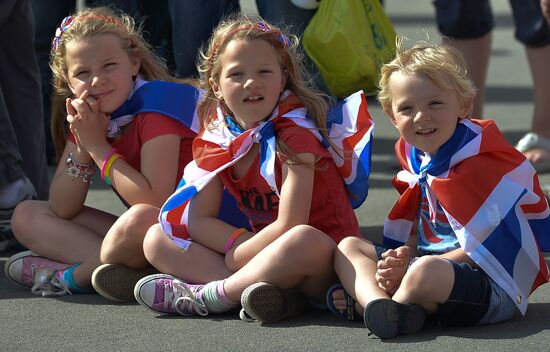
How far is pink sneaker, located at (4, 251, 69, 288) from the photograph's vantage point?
15.1 feet

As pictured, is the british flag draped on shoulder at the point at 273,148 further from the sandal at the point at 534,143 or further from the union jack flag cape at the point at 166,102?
the sandal at the point at 534,143

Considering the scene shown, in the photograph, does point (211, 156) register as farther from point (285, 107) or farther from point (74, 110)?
point (74, 110)

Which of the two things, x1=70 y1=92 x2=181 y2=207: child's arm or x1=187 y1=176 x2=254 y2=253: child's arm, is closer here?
x1=187 y1=176 x2=254 y2=253: child's arm

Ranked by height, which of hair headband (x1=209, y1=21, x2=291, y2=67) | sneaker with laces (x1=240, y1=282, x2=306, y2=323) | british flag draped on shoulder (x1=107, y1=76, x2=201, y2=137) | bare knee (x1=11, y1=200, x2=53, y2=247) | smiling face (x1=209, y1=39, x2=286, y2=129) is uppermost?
hair headband (x1=209, y1=21, x2=291, y2=67)

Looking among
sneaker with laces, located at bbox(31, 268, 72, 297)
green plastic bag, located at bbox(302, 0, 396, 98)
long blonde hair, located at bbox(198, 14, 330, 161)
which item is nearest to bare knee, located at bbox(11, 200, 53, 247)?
sneaker with laces, located at bbox(31, 268, 72, 297)

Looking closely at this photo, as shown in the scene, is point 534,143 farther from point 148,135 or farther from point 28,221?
point 28,221

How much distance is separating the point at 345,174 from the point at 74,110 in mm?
985

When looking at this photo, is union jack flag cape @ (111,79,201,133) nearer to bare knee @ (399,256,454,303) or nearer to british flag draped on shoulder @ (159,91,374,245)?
british flag draped on shoulder @ (159,91,374,245)

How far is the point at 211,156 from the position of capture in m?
4.29

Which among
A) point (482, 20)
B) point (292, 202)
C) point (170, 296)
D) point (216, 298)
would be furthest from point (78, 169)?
point (482, 20)

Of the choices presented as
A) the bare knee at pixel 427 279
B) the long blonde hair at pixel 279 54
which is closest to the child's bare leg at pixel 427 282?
the bare knee at pixel 427 279

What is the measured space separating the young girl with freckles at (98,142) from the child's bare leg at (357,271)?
726 millimetres

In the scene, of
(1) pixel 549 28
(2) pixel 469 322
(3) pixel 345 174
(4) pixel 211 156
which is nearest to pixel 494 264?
(2) pixel 469 322

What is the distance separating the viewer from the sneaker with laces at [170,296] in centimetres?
414
